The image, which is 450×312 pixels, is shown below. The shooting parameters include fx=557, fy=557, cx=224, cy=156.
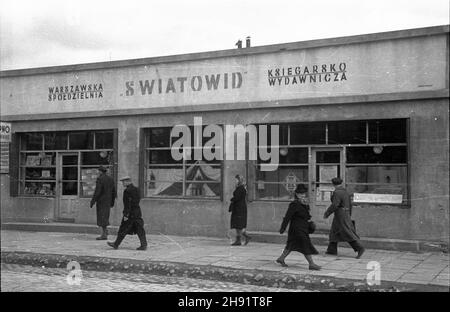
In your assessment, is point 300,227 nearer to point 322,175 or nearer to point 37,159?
point 322,175

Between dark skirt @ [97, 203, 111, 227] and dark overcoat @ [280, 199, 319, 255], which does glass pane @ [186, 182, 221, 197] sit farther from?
dark overcoat @ [280, 199, 319, 255]

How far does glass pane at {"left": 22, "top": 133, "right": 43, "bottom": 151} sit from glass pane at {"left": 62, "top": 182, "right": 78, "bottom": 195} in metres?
1.49

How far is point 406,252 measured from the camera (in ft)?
38.7

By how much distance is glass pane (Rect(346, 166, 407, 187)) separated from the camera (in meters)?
12.5

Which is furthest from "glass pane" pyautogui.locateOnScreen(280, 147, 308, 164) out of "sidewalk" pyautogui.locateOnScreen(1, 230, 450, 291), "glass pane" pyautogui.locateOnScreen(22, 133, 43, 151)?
"glass pane" pyautogui.locateOnScreen(22, 133, 43, 151)

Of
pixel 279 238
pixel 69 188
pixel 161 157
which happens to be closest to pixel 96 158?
pixel 69 188

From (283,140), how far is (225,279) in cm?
533

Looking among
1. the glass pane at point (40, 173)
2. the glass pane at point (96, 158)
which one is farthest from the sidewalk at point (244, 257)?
the glass pane at point (40, 173)

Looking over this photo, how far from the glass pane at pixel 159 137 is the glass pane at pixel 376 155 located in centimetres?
491

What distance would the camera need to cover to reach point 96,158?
630 inches
